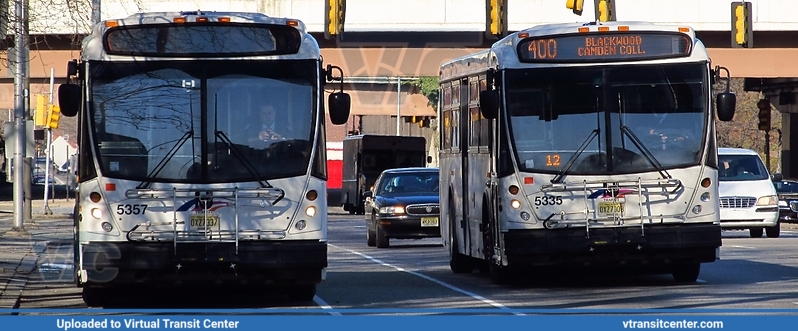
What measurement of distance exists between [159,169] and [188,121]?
0.54m

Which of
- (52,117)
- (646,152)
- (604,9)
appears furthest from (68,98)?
(52,117)

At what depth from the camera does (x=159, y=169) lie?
14.3 metres

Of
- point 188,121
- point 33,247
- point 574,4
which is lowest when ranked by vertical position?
point 33,247

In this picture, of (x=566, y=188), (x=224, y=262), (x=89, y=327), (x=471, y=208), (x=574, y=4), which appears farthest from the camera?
(x=574, y=4)

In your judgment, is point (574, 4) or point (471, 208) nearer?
point (471, 208)

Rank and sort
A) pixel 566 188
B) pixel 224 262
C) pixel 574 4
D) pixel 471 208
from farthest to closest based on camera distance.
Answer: pixel 574 4
pixel 471 208
pixel 566 188
pixel 224 262

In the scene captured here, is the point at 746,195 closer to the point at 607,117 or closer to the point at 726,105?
the point at 726,105

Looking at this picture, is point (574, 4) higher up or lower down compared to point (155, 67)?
higher up

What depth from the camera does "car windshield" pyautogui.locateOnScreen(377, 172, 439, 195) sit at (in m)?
28.3

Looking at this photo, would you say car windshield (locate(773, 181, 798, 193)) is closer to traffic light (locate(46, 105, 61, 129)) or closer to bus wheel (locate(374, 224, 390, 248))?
bus wheel (locate(374, 224, 390, 248))

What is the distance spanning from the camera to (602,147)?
650 inches

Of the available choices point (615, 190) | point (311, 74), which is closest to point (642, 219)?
point (615, 190)

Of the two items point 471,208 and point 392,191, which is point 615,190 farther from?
point 392,191

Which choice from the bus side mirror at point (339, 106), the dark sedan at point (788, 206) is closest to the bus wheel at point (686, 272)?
the bus side mirror at point (339, 106)
